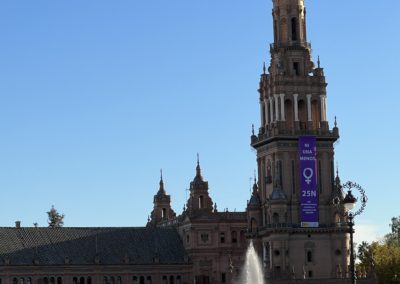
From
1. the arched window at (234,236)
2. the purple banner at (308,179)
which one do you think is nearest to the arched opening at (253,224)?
the arched window at (234,236)

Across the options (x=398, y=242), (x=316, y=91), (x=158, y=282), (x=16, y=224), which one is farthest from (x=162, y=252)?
(x=398, y=242)

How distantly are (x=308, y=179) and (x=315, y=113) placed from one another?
10.3 m

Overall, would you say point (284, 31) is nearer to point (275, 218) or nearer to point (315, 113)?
point (315, 113)

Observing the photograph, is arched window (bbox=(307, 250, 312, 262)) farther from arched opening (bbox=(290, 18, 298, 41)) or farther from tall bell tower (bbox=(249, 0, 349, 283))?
arched opening (bbox=(290, 18, 298, 41))

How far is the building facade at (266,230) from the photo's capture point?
463 feet

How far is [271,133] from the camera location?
143m

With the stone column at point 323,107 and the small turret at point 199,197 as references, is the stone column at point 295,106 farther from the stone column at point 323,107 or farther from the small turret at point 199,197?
the small turret at point 199,197

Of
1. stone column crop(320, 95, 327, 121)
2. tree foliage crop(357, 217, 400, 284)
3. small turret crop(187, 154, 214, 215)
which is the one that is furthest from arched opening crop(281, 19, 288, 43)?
tree foliage crop(357, 217, 400, 284)

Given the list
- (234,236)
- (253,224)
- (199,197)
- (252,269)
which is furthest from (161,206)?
(252,269)

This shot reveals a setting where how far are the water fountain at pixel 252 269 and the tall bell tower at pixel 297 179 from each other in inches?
52.9

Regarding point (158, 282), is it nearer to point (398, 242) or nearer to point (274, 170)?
point (274, 170)

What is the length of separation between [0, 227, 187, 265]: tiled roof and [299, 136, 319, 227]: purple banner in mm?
23420

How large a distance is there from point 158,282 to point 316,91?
36.9 metres

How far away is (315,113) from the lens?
146250mm
